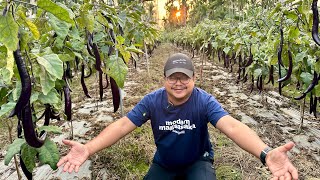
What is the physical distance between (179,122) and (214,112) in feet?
0.81

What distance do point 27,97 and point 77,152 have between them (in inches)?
30.6

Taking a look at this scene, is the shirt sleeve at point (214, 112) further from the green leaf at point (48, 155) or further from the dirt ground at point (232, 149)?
the green leaf at point (48, 155)

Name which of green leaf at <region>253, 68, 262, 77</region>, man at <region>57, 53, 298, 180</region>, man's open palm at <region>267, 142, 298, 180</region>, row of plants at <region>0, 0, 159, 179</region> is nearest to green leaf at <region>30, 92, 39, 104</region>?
row of plants at <region>0, 0, 159, 179</region>

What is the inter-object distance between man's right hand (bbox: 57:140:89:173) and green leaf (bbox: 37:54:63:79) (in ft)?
2.02

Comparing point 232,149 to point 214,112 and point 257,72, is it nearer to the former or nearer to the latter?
point 214,112

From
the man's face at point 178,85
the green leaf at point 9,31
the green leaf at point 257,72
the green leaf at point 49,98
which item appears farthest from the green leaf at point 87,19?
the green leaf at point 257,72

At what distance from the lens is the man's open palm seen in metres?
1.50

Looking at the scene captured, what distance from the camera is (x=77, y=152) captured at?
188 centimetres

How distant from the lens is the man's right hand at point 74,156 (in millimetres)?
1774

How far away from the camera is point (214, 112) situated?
7.16 ft

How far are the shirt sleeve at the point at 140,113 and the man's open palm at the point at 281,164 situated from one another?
0.97 m

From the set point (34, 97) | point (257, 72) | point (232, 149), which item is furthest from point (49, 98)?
point (257, 72)

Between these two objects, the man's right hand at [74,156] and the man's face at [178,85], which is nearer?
the man's right hand at [74,156]

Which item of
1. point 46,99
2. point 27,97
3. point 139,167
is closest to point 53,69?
point 27,97
